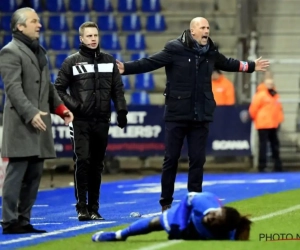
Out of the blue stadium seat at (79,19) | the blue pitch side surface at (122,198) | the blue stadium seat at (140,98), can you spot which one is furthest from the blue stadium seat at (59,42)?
the blue pitch side surface at (122,198)

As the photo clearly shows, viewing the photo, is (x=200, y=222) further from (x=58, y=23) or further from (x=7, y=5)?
(x=7, y=5)

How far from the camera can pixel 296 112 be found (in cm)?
2217

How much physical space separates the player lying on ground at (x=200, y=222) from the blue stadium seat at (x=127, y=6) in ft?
54.1

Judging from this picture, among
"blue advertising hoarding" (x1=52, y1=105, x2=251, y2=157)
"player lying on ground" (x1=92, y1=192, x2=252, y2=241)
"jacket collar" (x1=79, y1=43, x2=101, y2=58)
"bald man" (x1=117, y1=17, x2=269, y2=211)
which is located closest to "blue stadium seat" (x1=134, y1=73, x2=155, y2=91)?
"blue advertising hoarding" (x1=52, y1=105, x2=251, y2=157)

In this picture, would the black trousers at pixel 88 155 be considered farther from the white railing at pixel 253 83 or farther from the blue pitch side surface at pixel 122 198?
the white railing at pixel 253 83

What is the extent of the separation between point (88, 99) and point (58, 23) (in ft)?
44.8

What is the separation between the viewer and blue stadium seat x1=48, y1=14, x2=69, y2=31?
24656 millimetres

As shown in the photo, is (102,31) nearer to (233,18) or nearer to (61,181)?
(233,18)

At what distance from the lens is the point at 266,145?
2148 centimetres

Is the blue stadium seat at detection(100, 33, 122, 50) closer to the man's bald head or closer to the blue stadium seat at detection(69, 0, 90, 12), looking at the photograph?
the blue stadium seat at detection(69, 0, 90, 12)

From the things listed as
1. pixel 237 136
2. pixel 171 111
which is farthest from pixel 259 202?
pixel 237 136

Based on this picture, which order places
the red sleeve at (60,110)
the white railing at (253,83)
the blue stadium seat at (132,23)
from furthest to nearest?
the blue stadium seat at (132,23), the white railing at (253,83), the red sleeve at (60,110)

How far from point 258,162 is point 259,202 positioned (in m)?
8.50

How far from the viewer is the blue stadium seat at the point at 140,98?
75.3ft
